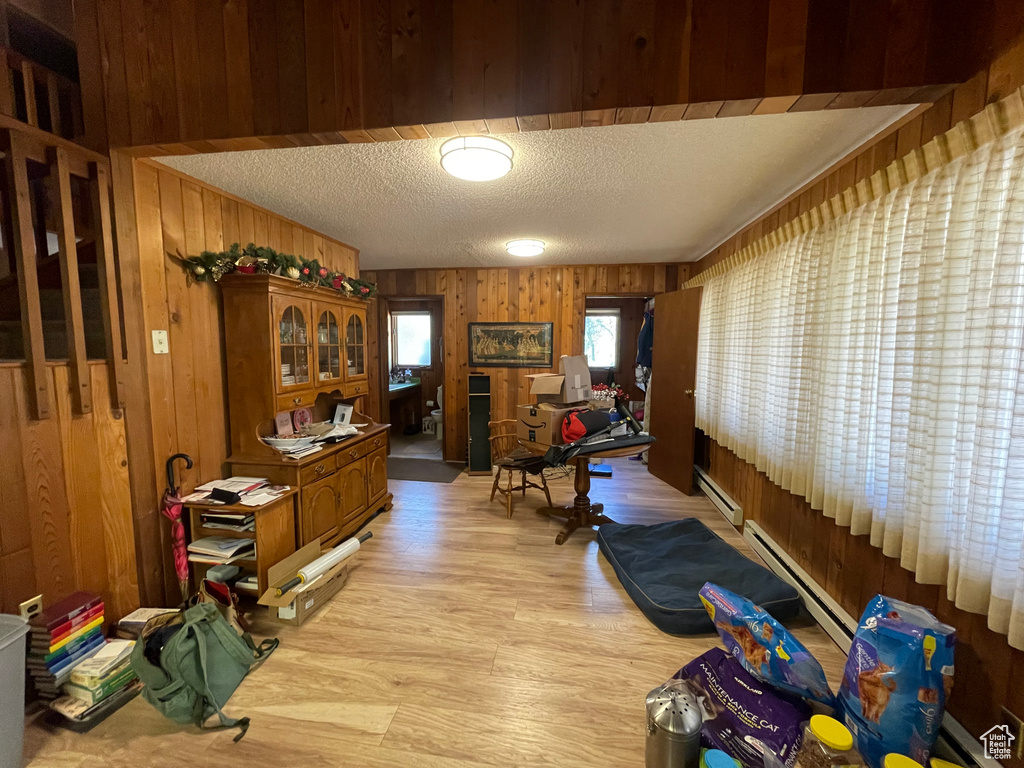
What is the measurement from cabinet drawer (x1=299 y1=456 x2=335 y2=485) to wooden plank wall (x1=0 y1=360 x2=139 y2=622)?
76 centimetres

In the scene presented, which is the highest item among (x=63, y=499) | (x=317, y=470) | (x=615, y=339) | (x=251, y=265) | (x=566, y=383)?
(x=251, y=265)

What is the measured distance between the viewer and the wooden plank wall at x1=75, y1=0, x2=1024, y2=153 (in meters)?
1.18

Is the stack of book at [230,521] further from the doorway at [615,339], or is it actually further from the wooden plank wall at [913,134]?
the doorway at [615,339]

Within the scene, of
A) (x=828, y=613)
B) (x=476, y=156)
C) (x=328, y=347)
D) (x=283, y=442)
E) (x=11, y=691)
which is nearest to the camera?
(x=11, y=691)

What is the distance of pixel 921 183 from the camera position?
138 cm

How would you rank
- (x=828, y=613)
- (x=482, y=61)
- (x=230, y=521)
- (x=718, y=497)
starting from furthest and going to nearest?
(x=718, y=497)
(x=230, y=521)
(x=828, y=613)
(x=482, y=61)

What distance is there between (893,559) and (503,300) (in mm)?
3939

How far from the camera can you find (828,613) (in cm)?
186

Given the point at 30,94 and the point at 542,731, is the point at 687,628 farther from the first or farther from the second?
the point at 30,94

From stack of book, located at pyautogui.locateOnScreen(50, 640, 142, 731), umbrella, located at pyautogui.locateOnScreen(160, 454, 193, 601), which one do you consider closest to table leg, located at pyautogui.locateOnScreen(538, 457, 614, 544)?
umbrella, located at pyautogui.locateOnScreen(160, 454, 193, 601)

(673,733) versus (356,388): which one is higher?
(356,388)

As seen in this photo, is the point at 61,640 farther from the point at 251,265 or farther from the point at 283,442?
the point at 251,265

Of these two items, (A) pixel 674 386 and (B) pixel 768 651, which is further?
(A) pixel 674 386

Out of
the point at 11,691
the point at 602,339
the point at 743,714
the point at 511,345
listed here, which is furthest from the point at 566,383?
the point at 602,339
